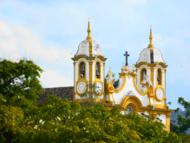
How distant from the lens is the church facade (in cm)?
6158

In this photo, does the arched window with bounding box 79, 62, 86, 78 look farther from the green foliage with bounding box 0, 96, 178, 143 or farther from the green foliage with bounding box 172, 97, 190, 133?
the green foliage with bounding box 0, 96, 178, 143

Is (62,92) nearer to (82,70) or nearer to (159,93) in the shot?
(82,70)

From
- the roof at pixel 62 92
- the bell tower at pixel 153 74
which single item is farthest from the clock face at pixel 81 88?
the bell tower at pixel 153 74

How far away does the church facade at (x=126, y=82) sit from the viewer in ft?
202

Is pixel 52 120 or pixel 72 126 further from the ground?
pixel 52 120

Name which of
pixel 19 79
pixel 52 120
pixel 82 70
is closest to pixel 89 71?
pixel 82 70

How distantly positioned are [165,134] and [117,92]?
17.6 metres

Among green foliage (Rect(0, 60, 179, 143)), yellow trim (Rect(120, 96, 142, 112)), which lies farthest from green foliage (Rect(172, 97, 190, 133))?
green foliage (Rect(0, 60, 179, 143))

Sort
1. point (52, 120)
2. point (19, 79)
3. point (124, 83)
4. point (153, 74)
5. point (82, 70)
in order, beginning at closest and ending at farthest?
point (52, 120)
point (19, 79)
point (82, 70)
point (124, 83)
point (153, 74)

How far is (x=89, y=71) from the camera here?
6169cm

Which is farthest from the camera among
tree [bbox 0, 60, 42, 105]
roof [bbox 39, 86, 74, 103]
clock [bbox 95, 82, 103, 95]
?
roof [bbox 39, 86, 74, 103]

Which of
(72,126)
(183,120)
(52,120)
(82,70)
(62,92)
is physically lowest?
(72,126)

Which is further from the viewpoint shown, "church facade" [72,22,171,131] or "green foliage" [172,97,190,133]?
"green foliage" [172,97,190,133]

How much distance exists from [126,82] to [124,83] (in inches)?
9.3
